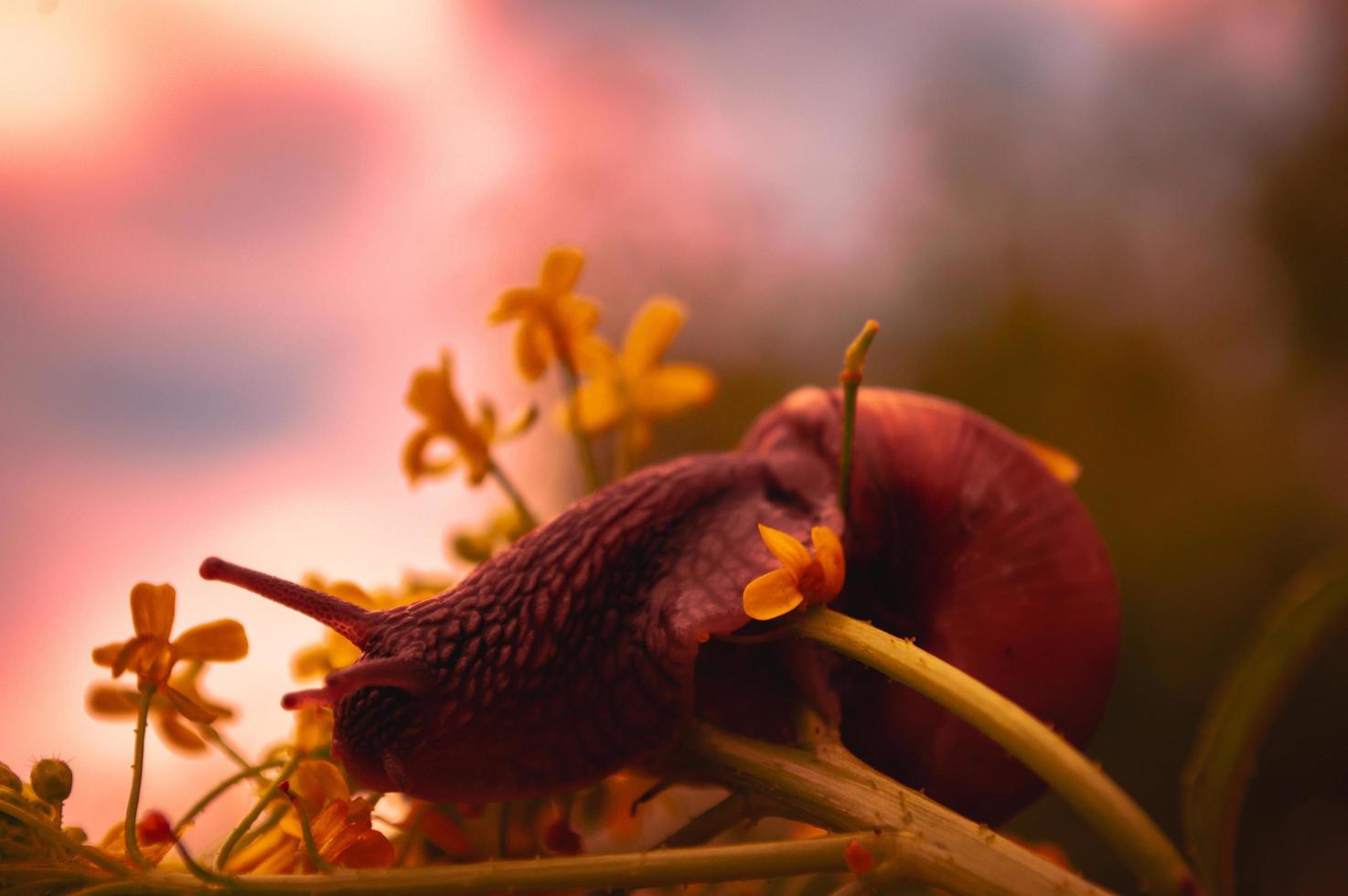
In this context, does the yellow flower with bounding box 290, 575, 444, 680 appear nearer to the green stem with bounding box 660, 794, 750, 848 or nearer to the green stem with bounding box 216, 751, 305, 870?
the green stem with bounding box 216, 751, 305, 870

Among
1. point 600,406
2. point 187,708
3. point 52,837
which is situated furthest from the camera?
point 600,406

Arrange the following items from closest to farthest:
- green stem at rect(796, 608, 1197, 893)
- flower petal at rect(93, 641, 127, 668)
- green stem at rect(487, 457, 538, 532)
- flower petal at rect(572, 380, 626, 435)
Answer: green stem at rect(796, 608, 1197, 893), flower petal at rect(93, 641, 127, 668), green stem at rect(487, 457, 538, 532), flower petal at rect(572, 380, 626, 435)

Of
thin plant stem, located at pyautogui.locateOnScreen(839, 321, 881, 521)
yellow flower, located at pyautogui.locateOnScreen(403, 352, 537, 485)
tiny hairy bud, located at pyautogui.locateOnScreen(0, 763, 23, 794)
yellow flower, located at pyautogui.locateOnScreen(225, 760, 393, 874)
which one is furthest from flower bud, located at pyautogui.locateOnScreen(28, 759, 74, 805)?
thin plant stem, located at pyautogui.locateOnScreen(839, 321, 881, 521)

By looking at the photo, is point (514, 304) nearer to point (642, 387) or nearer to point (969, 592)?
point (642, 387)

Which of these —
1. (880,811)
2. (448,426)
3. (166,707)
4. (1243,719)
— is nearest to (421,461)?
(448,426)

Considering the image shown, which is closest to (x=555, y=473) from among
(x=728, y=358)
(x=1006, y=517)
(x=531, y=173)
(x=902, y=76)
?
(x=728, y=358)

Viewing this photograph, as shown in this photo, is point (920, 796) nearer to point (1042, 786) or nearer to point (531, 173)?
point (1042, 786)
